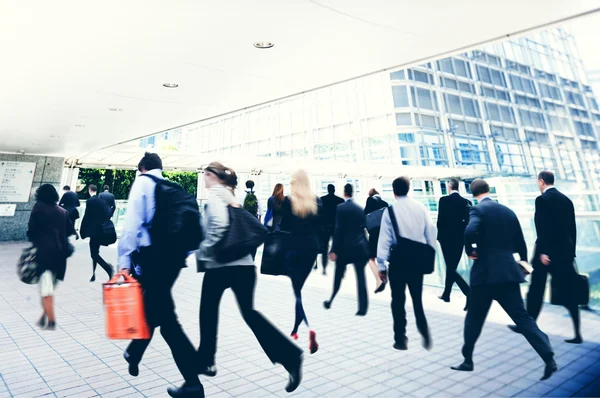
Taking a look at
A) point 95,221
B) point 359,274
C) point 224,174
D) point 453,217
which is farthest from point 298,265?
point 95,221

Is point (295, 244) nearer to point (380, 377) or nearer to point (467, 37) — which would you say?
point (380, 377)

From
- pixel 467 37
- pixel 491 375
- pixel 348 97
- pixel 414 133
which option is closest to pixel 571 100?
pixel 414 133

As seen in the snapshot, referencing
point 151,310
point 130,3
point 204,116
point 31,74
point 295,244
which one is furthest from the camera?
point 204,116

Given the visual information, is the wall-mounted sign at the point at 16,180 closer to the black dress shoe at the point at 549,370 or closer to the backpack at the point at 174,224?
the backpack at the point at 174,224

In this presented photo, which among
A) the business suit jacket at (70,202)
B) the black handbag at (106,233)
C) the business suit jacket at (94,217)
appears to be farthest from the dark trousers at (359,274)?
the business suit jacket at (70,202)

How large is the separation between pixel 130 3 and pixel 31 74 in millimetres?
2937

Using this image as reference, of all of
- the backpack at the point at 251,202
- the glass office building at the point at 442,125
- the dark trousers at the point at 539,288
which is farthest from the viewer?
the glass office building at the point at 442,125

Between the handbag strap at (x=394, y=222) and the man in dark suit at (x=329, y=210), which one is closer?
the handbag strap at (x=394, y=222)

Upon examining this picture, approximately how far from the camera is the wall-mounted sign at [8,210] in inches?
467

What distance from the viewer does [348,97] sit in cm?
2316

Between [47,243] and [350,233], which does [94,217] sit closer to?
[47,243]

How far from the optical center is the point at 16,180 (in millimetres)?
12188

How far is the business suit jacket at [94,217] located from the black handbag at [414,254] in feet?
17.7

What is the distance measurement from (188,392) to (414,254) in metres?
2.25
